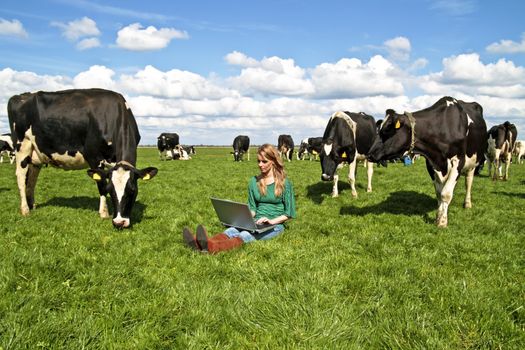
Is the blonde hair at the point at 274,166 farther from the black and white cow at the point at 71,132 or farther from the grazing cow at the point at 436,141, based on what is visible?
the black and white cow at the point at 71,132

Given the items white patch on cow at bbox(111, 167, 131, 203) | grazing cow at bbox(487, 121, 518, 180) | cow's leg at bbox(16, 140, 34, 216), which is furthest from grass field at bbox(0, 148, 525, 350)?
grazing cow at bbox(487, 121, 518, 180)

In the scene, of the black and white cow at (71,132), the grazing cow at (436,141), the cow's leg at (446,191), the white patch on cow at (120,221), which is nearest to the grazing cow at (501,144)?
the grazing cow at (436,141)

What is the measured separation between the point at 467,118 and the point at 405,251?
4.46 metres

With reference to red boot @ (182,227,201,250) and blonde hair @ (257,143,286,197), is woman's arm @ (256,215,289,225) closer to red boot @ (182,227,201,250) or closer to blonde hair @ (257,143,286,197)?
blonde hair @ (257,143,286,197)

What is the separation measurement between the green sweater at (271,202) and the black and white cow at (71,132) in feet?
8.93

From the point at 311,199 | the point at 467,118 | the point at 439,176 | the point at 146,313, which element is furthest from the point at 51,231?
the point at 467,118

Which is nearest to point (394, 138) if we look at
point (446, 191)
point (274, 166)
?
point (446, 191)

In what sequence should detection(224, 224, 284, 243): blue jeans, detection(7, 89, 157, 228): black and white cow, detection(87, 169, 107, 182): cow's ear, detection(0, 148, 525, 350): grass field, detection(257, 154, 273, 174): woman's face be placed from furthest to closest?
detection(7, 89, 157, 228): black and white cow, detection(87, 169, 107, 182): cow's ear, detection(257, 154, 273, 174): woman's face, detection(224, 224, 284, 243): blue jeans, detection(0, 148, 525, 350): grass field

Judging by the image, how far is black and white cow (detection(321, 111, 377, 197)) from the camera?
12.3 metres

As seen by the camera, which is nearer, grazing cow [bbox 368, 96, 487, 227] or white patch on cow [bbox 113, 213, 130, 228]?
white patch on cow [bbox 113, 213, 130, 228]

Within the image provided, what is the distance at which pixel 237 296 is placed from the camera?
14.8 ft

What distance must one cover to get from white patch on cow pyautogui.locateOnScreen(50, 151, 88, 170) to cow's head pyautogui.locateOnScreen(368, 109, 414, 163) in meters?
7.06

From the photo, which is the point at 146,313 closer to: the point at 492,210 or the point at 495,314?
the point at 495,314

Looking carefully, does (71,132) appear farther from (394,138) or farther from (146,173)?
(394,138)
